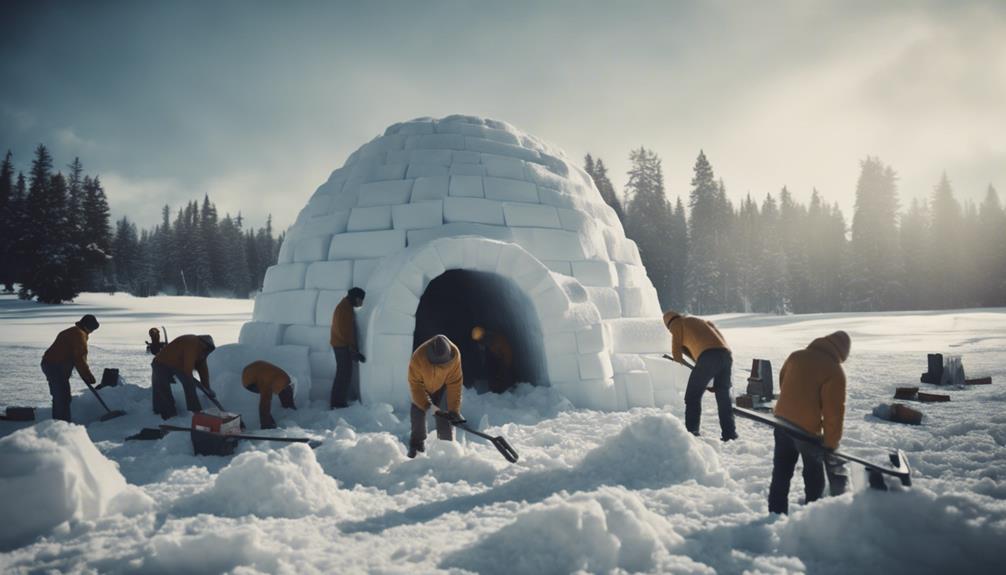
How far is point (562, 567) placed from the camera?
2068mm

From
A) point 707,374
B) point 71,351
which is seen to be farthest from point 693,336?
point 71,351

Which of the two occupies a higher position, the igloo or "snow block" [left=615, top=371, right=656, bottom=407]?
the igloo

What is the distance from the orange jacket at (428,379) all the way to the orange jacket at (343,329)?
4.57 feet

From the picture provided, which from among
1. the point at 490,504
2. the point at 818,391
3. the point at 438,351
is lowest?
the point at 490,504

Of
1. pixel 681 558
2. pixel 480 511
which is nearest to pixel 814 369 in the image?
pixel 681 558

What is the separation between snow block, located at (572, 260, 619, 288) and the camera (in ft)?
20.9

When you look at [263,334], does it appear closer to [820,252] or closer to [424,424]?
[424,424]

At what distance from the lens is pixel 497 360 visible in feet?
20.8

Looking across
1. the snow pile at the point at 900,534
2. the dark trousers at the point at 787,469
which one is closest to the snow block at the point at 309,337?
the dark trousers at the point at 787,469

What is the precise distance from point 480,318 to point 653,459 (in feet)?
17.3

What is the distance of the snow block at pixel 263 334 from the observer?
6.05 m

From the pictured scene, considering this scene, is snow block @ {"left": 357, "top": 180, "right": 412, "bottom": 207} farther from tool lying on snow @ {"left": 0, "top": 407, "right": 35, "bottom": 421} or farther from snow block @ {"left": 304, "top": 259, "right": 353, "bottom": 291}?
tool lying on snow @ {"left": 0, "top": 407, "right": 35, "bottom": 421}

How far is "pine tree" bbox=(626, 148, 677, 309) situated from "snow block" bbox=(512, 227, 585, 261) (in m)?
21.6

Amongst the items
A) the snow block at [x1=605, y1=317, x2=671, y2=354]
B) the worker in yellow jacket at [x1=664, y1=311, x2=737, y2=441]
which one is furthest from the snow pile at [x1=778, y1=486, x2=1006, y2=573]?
the snow block at [x1=605, y1=317, x2=671, y2=354]
